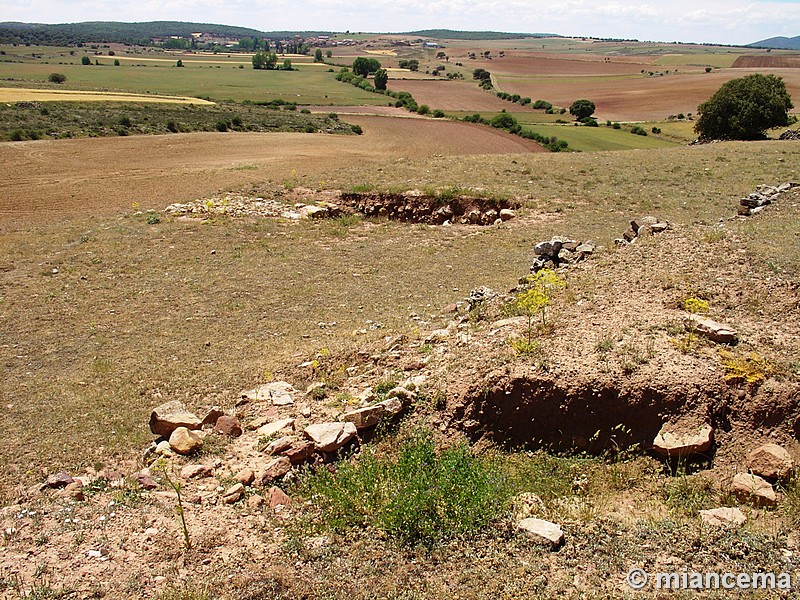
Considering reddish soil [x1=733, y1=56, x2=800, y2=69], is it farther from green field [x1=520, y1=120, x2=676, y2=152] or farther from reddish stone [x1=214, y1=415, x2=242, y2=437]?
reddish stone [x1=214, y1=415, x2=242, y2=437]

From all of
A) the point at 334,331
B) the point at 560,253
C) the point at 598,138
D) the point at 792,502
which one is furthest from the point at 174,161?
the point at 598,138

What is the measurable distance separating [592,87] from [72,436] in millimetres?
101058

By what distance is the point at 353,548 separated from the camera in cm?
512

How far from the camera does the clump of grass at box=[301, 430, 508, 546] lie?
5.22m

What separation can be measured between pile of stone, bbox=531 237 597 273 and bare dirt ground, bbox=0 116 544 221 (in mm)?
13217

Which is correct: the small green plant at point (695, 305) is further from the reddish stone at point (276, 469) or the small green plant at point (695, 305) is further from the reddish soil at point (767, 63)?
the reddish soil at point (767, 63)

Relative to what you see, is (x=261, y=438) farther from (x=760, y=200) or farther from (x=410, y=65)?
(x=410, y=65)

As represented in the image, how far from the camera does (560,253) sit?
41.0 feet

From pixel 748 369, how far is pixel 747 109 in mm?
37554

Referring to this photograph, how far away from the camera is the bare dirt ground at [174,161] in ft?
77.0

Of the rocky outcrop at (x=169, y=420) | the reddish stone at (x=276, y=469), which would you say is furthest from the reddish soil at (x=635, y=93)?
the reddish stone at (x=276, y=469)

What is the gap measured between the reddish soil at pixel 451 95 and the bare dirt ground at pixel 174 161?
2400 centimetres

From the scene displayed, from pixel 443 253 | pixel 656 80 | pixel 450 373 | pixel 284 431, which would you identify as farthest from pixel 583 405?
pixel 656 80

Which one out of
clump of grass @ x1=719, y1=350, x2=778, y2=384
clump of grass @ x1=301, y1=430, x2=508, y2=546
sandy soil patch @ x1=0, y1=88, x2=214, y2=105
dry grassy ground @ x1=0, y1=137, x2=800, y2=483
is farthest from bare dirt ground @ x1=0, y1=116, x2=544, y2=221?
sandy soil patch @ x1=0, y1=88, x2=214, y2=105
